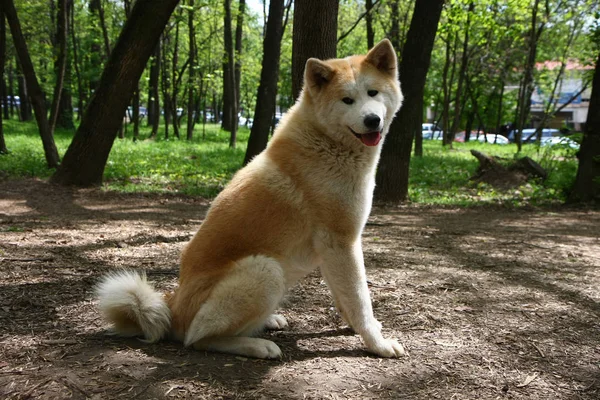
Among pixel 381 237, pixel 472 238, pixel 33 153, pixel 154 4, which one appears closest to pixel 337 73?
pixel 381 237

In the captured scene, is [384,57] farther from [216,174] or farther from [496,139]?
[496,139]

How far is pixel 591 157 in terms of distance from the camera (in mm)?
9594

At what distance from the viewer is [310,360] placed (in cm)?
311

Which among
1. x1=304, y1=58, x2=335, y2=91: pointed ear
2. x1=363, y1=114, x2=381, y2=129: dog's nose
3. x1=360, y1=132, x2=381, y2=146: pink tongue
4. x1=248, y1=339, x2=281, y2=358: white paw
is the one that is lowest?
x1=248, y1=339, x2=281, y2=358: white paw

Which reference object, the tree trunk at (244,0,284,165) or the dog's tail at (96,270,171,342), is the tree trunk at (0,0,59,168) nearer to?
the tree trunk at (244,0,284,165)

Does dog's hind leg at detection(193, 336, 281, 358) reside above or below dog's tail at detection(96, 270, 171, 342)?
below

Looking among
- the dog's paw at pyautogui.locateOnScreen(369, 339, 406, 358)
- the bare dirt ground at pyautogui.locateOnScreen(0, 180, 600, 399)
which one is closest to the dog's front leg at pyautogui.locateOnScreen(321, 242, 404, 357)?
the dog's paw at pyautogui.locateOnScreen(369, 339, 406, 358)

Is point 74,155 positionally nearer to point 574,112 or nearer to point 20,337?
point 20,337

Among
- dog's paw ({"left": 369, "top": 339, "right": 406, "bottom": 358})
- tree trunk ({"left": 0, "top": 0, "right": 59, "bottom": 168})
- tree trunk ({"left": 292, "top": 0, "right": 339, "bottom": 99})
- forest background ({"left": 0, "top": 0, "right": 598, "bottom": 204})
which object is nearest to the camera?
dog's paw ({"left": 369, "top": 339, "right": 406, "bottom": 358})

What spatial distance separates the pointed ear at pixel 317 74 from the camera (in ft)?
11.3

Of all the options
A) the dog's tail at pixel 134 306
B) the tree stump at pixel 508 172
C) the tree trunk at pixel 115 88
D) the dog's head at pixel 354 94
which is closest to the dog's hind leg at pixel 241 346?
the dog's tail at pixel 134 306

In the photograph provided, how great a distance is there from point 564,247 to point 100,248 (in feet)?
19.3

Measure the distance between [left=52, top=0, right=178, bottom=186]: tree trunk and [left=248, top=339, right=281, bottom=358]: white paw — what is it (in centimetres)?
750

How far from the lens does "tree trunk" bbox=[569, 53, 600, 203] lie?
9523 millimetres
